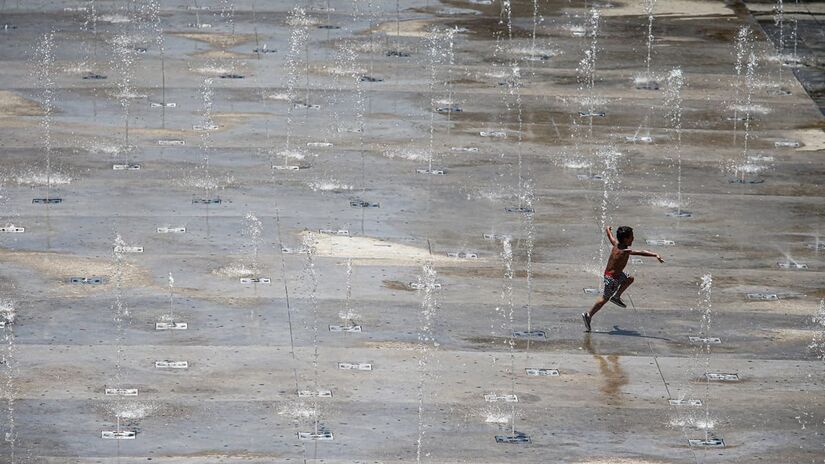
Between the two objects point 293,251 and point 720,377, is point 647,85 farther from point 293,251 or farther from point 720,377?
point 720,377

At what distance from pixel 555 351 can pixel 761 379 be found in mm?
2165

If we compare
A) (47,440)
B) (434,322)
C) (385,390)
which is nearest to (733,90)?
(434,322)

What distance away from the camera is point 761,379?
20219 mm

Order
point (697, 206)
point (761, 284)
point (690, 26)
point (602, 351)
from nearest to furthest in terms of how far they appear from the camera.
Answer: point (602, 351) < point (761, 284) < point (697, 206) < point (690, 26)

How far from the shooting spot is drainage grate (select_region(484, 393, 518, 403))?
1936cm

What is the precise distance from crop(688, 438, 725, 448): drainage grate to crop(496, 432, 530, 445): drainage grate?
1.56 meters

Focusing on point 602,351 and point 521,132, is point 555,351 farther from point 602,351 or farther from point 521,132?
point 521,132

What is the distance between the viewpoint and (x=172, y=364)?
19969 mm

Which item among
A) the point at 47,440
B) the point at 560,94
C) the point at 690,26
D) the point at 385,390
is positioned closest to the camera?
the point at 47,440

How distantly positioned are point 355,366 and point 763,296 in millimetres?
A: 5443

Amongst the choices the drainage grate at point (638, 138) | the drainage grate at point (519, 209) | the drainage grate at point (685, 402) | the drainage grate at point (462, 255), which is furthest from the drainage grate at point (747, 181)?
the drainage grate at point (685, 402)

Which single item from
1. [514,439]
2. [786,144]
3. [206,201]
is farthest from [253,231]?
[786,144]

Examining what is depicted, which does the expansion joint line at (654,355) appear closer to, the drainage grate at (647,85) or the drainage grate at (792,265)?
the drainage grate at (792,265)

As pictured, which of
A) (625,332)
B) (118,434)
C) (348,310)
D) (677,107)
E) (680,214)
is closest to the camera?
(118,434)
